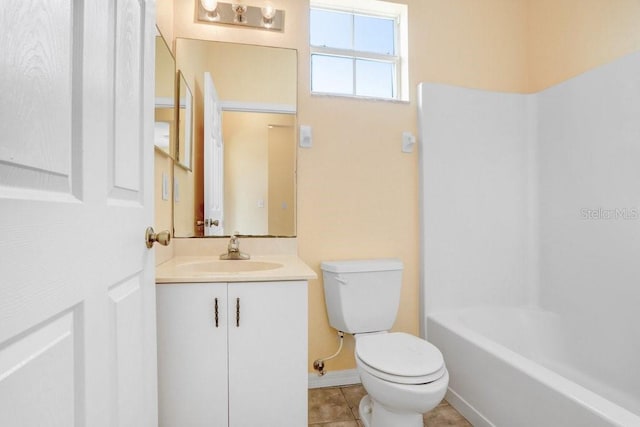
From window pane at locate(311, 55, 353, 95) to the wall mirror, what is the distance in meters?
0.84

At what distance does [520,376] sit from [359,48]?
203 cm

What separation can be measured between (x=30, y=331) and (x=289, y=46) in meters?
1.88

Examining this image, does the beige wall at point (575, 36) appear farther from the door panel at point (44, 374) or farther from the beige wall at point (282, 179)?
the door panel at point (44, 374)

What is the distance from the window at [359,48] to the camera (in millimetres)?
2104

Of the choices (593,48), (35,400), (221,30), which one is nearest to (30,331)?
(35,400)

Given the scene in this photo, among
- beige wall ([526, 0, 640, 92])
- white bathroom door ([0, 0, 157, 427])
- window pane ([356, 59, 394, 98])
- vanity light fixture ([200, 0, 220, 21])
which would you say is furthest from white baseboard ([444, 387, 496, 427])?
vanity light fixture ([200, 0, 220, 21])

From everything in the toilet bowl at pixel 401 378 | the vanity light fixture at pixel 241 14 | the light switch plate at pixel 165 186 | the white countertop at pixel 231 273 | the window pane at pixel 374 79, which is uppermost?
the vanity light fixture at pixel 241 14

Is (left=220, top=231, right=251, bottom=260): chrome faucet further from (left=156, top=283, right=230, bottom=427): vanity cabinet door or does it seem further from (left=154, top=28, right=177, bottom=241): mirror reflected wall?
(left=156, top=283, right=230, bottom=427): vanity cabinet door

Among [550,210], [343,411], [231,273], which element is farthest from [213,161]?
[550,210]

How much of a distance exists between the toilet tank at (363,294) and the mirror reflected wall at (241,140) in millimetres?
402

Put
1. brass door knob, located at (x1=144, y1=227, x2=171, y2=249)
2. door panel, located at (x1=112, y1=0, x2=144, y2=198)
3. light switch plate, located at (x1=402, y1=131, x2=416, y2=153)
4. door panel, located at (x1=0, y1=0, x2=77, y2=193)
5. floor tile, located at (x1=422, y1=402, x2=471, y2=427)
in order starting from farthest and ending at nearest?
light switch plate, located at (x1=402, y1=131, x2=416, y2=153), floor tile, located at (x1=422, y1=402, x2=471, y2=427), brass door knob, located at (x1=144, y1=227, x2=171, y2=249), door panel, located at (x1=112, y1=0, x2=144, y2=198), door panel, located at (x1=0, y1=0, x2=77, y2=193)

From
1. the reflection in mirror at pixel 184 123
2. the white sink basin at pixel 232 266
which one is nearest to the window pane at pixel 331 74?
the reflection in mirror at pixel 184 123

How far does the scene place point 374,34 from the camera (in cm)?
220

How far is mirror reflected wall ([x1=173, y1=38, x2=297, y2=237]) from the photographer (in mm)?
1792
